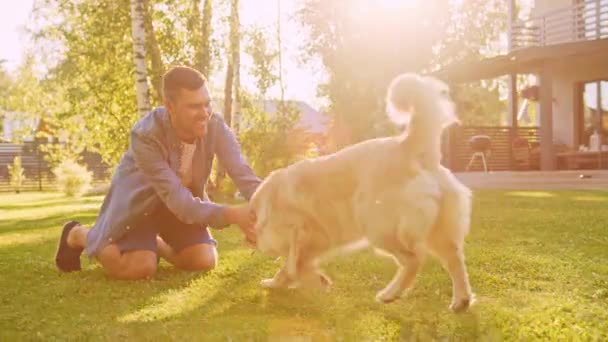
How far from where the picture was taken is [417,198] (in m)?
2.93

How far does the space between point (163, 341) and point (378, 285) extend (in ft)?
4.95

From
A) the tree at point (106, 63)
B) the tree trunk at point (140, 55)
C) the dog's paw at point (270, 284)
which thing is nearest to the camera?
the dog's paw at point (270, 284)

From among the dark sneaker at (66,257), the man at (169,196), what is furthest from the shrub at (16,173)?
the man at (169,196)

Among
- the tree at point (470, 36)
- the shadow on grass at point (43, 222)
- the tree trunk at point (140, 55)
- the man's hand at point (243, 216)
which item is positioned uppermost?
the tree at point (470, 36)

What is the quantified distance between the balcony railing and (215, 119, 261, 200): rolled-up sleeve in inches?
565

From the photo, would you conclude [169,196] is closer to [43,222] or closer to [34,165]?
[43,222]

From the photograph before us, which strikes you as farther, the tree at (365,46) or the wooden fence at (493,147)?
the tree at (365,46)

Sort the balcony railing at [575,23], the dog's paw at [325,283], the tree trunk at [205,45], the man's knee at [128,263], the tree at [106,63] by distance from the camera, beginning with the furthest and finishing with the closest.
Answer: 1. the balcony railing at [575,23]
2. the tree trunk at [205,45]
3. the tree at [106,63]
4. the man's knee at [128,263]
5. the dog's paw at [325,283]

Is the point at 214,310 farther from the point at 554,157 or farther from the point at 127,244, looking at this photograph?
the point at 554,157

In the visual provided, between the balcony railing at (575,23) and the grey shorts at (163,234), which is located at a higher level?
the balcony railing at (575,23)

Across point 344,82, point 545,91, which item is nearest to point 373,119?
point 344,82

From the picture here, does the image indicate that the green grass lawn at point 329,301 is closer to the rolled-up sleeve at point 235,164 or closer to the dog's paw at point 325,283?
the dog's paw at point 325,283

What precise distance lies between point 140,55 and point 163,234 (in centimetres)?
732

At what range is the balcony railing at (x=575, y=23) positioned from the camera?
16531 millimetres
